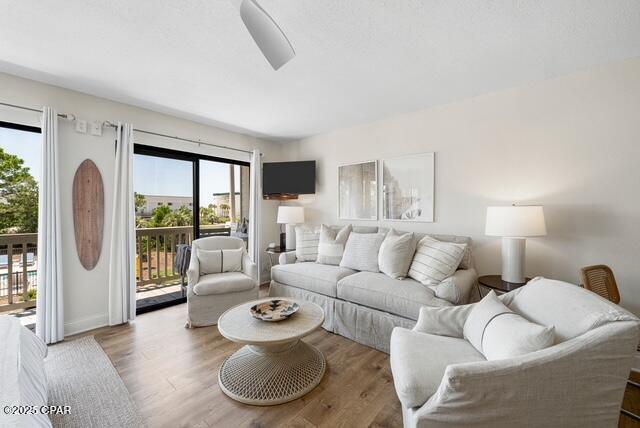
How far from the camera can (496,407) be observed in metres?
0.98

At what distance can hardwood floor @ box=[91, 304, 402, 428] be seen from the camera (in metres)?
1.55

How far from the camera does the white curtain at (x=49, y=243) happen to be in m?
2.41

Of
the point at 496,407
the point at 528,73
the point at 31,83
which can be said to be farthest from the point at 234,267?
the point at 528,73

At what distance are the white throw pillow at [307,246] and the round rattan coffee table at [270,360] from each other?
1.33 metres

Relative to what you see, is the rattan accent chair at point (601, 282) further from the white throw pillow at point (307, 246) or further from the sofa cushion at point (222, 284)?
the sofa cushion at point (222, 284)

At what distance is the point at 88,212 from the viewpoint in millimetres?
2752

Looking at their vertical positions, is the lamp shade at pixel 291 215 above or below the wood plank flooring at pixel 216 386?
above

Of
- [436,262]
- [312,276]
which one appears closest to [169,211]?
[312,276]

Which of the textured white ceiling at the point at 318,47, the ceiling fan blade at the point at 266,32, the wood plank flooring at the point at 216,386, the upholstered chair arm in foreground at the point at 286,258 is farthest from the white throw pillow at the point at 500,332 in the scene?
the upholstered chair arm in foreground at the point at 286,258

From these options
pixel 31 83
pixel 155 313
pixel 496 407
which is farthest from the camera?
pixel 155 313

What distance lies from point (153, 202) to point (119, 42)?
2101 millimetres

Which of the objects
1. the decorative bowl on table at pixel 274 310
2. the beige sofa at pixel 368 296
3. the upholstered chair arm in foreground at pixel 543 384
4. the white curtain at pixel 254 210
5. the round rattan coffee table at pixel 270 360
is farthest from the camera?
the white curtain at pixel 254 210

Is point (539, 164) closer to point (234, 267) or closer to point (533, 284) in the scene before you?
point (533, 284)

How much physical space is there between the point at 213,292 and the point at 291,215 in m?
1.65
